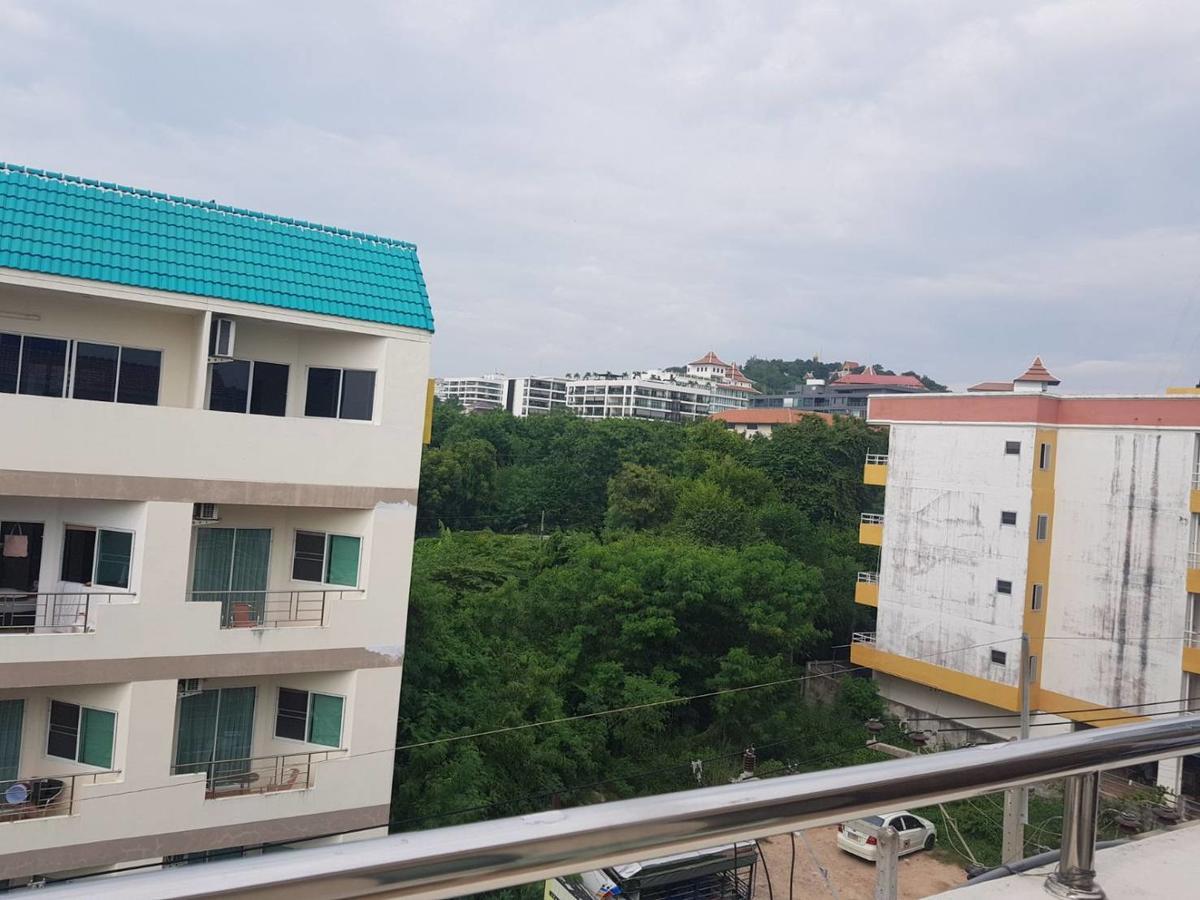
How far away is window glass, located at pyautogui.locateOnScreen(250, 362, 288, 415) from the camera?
301 inches

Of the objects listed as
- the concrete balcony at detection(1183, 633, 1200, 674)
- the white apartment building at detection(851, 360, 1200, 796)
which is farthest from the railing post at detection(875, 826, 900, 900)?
the concrete balcony at detection(1183, 633, 1200, 674)

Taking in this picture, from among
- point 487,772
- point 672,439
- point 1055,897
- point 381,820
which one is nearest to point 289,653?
point 381,820

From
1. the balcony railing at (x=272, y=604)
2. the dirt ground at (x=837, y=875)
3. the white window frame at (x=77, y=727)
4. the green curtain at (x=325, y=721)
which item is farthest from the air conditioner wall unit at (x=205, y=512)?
the dirt ground at (x=837, y=875)

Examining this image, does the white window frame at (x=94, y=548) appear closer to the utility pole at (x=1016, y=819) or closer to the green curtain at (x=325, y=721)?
the green curtain at (x=325, y=721)

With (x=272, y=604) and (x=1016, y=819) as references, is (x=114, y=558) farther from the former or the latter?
(x=1016, y=819)

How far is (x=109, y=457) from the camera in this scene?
21.5 feet

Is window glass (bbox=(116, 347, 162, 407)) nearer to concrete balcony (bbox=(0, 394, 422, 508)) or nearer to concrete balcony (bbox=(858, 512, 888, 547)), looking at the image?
concrete balcony (bbox=(0, 394, 422, 508))

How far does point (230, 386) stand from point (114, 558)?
60.0 inches

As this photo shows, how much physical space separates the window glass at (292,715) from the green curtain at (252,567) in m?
0.67

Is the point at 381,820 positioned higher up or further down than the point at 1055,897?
further down

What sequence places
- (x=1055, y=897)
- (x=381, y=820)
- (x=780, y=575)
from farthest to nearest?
(x=780, y=575)
(x=381, y=820)
(x=1055, y=897)

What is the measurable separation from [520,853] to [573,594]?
13704 mm

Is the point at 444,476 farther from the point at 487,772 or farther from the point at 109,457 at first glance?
the point at 109,457

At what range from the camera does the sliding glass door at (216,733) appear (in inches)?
288
